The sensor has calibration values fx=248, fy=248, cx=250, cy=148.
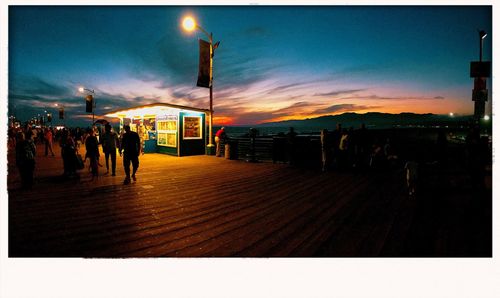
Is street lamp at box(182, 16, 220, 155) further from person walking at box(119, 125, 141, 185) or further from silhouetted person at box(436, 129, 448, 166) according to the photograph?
silhouetted person at box(436, 129, 448, 166)

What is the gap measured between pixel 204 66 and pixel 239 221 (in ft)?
32.6

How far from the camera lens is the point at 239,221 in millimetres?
4477

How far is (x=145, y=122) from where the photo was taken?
1895cm

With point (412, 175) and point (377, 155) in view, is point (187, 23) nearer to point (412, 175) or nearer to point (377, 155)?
point (377, 155)

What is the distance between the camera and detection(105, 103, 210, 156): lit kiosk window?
14781 mm

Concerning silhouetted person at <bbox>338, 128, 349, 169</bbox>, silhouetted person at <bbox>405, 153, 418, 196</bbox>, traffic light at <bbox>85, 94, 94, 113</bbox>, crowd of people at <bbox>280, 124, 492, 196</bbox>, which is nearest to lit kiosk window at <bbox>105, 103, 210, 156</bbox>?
crowd of people at <bbox>280, 124, 492, 196</bbox>

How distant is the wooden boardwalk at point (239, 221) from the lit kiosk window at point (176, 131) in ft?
25.5

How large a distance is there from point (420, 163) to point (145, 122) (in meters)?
17.9

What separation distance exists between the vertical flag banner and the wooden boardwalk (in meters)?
6.80

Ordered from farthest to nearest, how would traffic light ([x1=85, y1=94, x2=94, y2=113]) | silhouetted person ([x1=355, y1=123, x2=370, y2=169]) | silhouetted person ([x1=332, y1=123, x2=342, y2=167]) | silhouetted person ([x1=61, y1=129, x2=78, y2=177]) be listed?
traffic light ([x1=85, y1=94, x2=94, y2=113]) < silhouetted person ([x1=355, y1=123, x2=370, y2=169]) < silhouetted person ([x1=332, y1=123, x2=342, y2=167]) < silhouetted person ([x1=61, y1=129, x2=78, y2=177])

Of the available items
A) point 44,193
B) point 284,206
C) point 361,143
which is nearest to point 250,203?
point 284,206

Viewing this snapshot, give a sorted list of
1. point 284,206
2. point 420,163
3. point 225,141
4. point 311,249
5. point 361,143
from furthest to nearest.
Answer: point 225,141 < point 361,143 < point 420,163 < point 284,206 < point 311,249

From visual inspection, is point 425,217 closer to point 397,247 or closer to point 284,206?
point 397,247

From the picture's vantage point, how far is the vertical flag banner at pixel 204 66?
1240 cm
